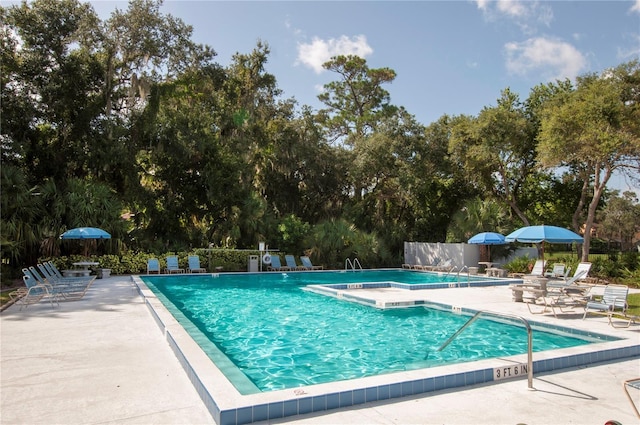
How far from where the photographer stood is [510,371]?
4.95 metres

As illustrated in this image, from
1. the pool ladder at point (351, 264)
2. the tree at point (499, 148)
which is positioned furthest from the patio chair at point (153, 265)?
the tree at point (499, 148)

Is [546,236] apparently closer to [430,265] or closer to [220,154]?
[430,265]

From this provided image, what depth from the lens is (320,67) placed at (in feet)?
106

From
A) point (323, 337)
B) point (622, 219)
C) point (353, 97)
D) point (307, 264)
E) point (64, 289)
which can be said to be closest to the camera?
point (323, 337)

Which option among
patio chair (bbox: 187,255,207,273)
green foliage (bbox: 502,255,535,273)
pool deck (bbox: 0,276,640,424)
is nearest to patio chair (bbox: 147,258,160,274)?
patio chair (bbox: 187,255,207,273)

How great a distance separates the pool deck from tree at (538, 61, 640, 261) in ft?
36.8

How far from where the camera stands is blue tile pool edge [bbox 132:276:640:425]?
150 inches

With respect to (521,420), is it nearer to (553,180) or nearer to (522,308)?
(522,308)

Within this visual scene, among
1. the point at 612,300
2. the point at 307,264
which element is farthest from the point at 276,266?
the point at 612,300

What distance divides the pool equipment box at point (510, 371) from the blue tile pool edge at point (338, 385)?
49 mm

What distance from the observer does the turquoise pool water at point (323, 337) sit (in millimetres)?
6168

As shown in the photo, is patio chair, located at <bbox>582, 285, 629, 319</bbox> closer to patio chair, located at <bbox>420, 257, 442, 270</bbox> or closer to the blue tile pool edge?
the blue tile pool edge

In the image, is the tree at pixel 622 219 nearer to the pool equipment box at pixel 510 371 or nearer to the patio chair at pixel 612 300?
the patio chair at pixel 612 300

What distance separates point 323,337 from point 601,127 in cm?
1355
